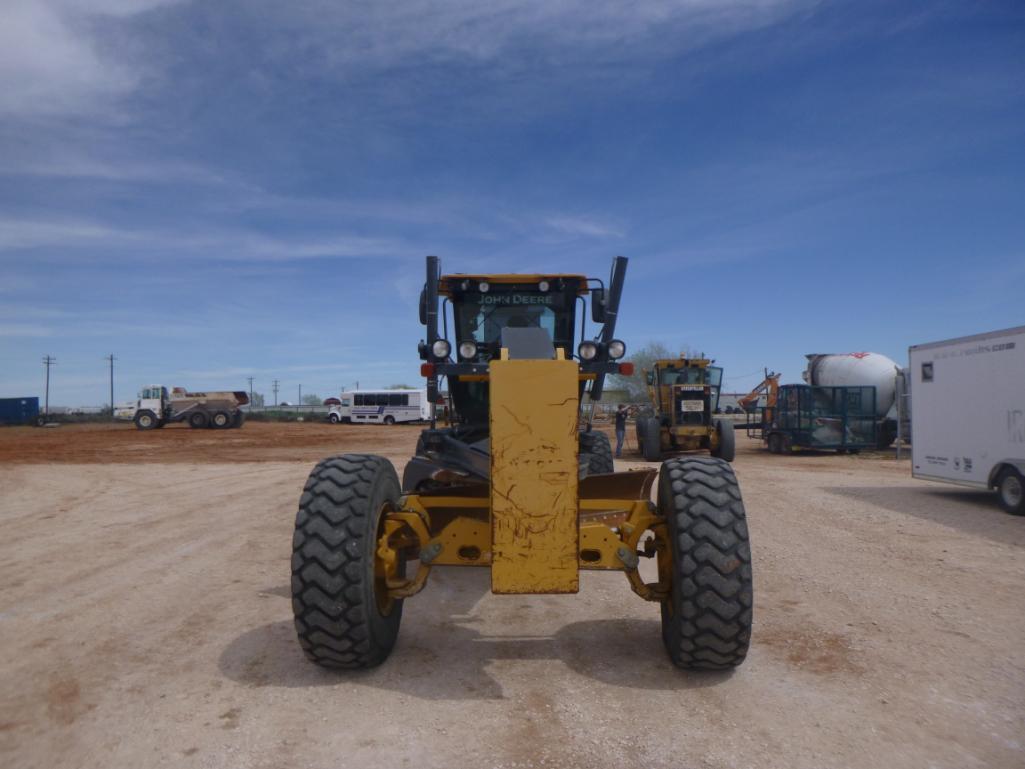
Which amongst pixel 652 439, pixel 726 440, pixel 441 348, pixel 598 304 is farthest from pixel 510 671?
pixel 726 440

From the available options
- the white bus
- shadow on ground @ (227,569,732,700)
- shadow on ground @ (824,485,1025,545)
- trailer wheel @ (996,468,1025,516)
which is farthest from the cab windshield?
the white bus

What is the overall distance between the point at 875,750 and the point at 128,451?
26.5 metres

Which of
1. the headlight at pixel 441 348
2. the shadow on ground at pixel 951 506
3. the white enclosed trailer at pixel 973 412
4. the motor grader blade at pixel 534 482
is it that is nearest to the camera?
the motor grader blade at pixel 534 482

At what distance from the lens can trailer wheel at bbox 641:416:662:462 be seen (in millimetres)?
19922

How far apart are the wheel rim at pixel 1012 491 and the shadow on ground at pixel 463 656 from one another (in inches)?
317

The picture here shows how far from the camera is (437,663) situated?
4.46 meters

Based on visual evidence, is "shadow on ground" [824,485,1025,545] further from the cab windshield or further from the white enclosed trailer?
the cab windshield

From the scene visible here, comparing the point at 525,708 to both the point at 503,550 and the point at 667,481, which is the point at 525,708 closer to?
the point at 503,550

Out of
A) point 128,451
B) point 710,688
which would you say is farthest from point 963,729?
point 128,451

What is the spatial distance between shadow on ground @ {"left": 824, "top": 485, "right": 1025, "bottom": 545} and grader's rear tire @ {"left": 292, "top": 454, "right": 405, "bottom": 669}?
26.0 ft

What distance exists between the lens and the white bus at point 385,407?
50.6 metres

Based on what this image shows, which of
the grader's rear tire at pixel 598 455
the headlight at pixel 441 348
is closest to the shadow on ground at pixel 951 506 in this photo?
the grader's rear tire at pixel 598 455

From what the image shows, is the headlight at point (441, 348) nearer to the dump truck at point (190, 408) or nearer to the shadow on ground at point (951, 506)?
the shadow on ground at point (951, 506)

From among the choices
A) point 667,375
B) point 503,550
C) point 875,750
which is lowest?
point 875,750
